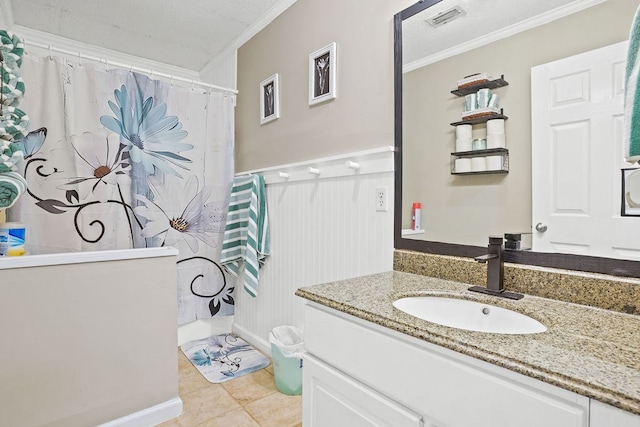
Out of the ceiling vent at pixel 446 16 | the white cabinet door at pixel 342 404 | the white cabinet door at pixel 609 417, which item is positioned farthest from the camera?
the ceiling vent at pixel 446 16

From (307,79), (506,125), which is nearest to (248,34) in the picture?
(307,79)

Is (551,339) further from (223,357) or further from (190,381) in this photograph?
(223,357)

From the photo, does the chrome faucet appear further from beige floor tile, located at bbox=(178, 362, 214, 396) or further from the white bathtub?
beige floor tile, located at bbox=(178, 362, 214, 396)

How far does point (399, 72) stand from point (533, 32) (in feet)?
1.72

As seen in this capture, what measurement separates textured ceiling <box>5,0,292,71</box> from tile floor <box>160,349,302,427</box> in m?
2.31

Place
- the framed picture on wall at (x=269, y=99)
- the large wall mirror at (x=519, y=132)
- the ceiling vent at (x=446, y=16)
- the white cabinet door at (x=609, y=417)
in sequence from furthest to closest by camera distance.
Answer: the framed picture on wall at (x=269, y=99) → the ceiling vent at (x=446, y=16) → the large wall mirror at (x=519, y=132) → the white cabinet door at (x=609, y=417)

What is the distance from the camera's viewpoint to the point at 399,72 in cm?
149

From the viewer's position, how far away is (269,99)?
2.32 m

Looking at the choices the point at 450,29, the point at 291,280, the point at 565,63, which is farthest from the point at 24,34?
the point at 565,63

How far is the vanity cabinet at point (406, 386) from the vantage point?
620mm

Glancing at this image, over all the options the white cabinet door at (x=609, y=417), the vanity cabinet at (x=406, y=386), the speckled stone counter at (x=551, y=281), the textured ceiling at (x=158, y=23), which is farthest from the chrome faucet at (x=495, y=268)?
the textured ceiling at (x=158, y=23)

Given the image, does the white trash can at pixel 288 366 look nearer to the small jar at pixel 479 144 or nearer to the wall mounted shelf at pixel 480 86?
the small jar at pixel 479 144

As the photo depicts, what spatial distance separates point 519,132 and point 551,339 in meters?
0.68

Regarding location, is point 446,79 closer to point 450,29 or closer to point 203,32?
point 450,29
